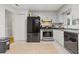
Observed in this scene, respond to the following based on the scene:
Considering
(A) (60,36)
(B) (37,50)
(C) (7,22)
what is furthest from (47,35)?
(B) (37,50)

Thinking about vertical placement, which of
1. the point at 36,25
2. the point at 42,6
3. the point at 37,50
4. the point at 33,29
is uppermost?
the point at 42,6

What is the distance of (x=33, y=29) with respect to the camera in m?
6.93

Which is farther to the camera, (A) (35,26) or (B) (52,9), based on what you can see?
(B) (52,9)

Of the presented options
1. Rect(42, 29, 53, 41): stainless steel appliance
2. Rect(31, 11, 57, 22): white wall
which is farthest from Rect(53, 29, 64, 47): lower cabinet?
Rect(31, 11, 57, 22): white wall

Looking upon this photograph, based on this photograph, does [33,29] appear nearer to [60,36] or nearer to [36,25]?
[36,25]

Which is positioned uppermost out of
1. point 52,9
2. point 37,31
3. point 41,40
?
point 52,9

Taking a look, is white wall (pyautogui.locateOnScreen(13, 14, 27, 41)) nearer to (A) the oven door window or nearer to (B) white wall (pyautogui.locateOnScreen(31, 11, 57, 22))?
(B) white wall (pyautogui.locateOnScreen(31, 11, 57, 22))

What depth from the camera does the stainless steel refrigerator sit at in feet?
22.6

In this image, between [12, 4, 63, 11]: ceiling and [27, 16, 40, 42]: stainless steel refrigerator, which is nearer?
[12, 4, 63, 11]: ceiling

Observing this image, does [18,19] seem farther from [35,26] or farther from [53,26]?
[53,26]

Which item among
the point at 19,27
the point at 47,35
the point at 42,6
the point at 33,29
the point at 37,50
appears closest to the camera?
the point at 37,50
